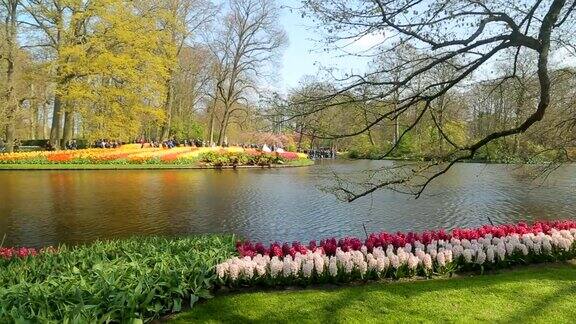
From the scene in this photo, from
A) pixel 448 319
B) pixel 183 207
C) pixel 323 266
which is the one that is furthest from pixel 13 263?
pixel 183 207

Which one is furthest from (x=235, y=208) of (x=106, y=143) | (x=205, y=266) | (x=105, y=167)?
(x=106, y=143)

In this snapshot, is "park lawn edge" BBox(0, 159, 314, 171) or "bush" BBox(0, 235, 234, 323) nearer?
"bush" BBox(0, 235, 234, 323)

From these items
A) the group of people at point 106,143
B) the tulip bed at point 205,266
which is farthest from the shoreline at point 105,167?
the tulip bed at point 205,266

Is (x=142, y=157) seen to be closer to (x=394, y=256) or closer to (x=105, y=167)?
(x=105, y=167)

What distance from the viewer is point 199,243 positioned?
21.5 feet

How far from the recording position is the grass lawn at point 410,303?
4.57m

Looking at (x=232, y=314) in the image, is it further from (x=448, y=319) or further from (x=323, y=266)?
(x=448, y=319)

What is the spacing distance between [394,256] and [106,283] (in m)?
3.48

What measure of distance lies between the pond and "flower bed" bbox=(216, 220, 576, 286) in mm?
2629

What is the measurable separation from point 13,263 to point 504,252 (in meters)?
6.51

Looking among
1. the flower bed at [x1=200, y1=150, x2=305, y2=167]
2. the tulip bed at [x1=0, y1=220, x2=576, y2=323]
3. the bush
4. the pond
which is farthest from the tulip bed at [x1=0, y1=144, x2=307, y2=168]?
the bush

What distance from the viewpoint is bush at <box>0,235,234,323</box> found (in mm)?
4020

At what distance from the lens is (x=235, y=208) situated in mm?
13797

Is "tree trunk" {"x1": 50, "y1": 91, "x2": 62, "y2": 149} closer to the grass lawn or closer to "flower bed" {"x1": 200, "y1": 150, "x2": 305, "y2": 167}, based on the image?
"flower bed" {"x1": 200, "y1": 150, "x2": 305, "y2": 167}
